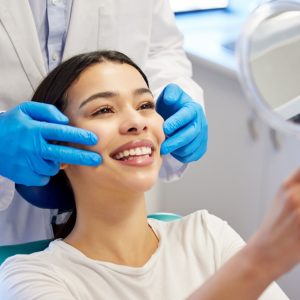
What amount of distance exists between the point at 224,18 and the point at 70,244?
1809 mm

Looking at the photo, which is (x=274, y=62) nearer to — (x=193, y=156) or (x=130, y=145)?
(x=130, y=145)

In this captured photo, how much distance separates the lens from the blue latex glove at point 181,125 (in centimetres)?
138

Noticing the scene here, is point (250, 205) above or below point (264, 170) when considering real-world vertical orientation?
below

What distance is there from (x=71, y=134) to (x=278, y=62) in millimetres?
474

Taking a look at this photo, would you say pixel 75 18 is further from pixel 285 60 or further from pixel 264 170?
pixel 264 170

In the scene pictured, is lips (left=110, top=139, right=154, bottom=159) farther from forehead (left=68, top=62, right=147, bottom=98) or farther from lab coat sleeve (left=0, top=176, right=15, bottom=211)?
lab coat sleeve (left=0, top=176, right=15, bottom=211)

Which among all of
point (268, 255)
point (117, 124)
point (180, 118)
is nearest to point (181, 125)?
point (180, 118)

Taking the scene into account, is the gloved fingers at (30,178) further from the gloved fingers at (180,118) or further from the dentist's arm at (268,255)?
the dentist's arm at (268,255)

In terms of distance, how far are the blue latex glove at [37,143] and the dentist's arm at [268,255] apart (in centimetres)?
50

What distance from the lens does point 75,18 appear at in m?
1.53

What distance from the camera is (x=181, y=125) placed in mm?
1410

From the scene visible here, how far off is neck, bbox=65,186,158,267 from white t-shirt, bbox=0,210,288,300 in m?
0.04

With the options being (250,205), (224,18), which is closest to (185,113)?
(250,205)

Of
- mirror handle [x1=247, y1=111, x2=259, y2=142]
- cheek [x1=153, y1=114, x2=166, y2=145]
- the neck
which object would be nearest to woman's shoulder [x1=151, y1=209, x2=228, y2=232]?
the neck
